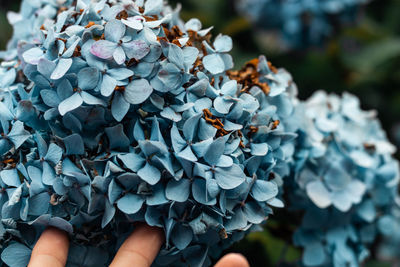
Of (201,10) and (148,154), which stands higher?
(148,154)

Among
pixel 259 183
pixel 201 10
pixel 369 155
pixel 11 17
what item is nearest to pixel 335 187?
pixel 369 155

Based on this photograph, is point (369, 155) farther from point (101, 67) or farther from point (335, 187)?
point (101, 67)

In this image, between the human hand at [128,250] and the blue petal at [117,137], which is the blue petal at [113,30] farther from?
the human hand at [128,250]

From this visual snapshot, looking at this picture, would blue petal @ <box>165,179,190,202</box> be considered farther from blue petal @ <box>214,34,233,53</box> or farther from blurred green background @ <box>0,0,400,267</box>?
blurred green background @ <box>0,0,400,267</box>

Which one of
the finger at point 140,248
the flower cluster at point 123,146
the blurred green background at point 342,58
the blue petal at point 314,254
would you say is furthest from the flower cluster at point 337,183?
the blurred green background at point 342,58

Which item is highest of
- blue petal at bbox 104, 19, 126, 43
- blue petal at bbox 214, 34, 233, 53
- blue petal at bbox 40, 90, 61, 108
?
blue petal at bbox 104, 19, 126, 43

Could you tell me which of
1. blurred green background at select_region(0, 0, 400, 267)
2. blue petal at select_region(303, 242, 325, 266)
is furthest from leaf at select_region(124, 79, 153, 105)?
blurred green background at select_region(0, 0, 400, 267)
